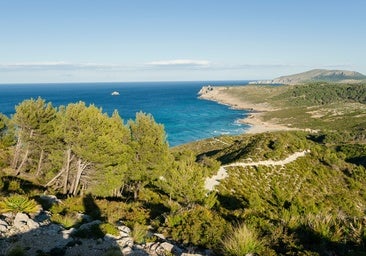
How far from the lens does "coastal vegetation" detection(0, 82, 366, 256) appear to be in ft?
44.5

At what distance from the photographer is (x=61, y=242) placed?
1301 cm

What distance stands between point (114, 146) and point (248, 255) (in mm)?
19826

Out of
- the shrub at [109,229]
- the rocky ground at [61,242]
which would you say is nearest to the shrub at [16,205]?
the rocky ground at [61,242]

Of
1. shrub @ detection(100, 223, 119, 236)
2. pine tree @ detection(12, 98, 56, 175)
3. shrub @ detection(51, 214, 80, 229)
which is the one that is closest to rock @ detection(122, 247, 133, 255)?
shrub @ detection(100, 223, 119, 236)

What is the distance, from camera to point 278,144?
67188mm

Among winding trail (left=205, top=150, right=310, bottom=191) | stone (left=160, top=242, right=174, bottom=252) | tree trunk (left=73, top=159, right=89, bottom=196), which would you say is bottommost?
winding trail (left=205, top=150, right=310, bottom=191)

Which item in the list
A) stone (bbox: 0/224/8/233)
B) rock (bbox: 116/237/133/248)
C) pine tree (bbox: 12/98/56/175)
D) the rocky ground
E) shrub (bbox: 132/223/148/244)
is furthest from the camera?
pine tree (bbox: 12/98/56/175)

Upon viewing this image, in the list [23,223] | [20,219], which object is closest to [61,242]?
[23,223]

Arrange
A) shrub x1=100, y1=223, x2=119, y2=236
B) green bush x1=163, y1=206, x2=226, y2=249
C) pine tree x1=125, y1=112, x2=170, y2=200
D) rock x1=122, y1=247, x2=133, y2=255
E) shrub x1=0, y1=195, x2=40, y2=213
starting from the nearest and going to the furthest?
rock x1=122, y1=247, x2=133, y2=255, green bush x1=163, y1=206, x2=226, y2=249, shrub x1=100, y1=223, x2=119, y2=236, shrub x1=0, y1=195, x2=40, y2=213, pine tree x1=125, y1=112, x2=170, y2=200

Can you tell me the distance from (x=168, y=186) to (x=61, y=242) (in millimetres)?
18595

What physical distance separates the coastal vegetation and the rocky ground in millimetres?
485

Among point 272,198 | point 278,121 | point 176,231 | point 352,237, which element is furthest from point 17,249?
point 278,121

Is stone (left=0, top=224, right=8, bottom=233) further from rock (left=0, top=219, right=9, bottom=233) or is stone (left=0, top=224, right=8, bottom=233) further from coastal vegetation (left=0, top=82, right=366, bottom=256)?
coastal vegetation (left=0, top=82, right=366, bottom=256)

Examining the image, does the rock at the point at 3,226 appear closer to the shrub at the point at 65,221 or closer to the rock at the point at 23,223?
the rock at the point at 23,223
